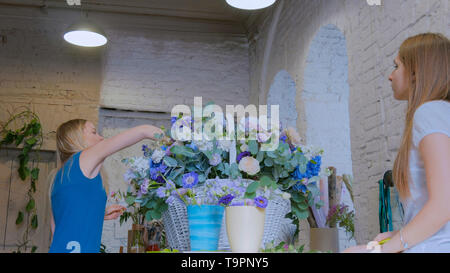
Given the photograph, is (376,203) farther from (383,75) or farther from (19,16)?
(19,16)

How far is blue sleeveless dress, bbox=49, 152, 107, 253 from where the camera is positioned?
191cm

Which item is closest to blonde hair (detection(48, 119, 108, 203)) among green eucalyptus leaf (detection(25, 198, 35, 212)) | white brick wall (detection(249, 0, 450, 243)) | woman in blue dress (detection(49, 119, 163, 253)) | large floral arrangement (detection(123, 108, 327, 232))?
woman in blue dress (detection(49, 119, 163, 253))

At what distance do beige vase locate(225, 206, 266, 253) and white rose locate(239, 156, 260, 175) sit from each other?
168 millimetres

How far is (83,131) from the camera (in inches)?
84.0

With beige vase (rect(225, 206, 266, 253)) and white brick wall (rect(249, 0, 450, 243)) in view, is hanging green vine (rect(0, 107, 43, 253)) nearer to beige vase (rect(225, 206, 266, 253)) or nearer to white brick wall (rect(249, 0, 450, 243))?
white brick wall (rect(249, 0, 450, 243))

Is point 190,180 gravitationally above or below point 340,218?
below

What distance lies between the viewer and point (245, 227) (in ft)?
3.85

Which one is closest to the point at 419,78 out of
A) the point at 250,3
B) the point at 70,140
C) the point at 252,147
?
the point at 252,147

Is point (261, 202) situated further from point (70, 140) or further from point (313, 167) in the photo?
point (70, 140)

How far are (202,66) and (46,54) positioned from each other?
194 cm

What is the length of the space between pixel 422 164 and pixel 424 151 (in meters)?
0.11

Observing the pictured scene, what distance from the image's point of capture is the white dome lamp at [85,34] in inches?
175

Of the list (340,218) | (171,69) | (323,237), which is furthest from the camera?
(171,69)

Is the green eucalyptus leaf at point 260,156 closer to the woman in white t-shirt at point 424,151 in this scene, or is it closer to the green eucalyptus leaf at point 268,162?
the green eucalyptus leaf at point 268,162
